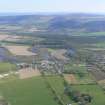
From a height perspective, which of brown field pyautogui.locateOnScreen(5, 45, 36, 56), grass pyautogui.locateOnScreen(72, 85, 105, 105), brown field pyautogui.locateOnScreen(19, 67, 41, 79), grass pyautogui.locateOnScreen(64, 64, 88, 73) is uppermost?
grass pyautogui.locateOnScreen(72, 85, 105, 105)

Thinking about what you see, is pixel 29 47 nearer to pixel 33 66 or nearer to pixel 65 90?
pixel 33 66

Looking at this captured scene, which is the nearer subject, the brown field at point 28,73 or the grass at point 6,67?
the brown field at point 28,73

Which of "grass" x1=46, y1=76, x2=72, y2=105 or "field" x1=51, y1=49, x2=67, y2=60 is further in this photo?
"field" x1=51, y1=49, x2=67, y2=60

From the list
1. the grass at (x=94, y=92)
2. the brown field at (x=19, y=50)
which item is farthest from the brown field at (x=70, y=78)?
the brown field at (x=19, y=50)

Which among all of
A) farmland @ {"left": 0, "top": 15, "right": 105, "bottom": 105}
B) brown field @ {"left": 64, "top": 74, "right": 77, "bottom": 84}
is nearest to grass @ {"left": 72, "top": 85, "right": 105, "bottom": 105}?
farmland @ {"left": 0, "top": 15, "right": 105, "bottom": 105}

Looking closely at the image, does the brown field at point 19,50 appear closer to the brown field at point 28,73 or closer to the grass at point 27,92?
the brown field at point 28,73

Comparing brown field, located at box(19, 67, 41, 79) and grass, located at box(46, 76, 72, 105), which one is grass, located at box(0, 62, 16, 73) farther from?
grass, located at box(46, 76, 72, 105)

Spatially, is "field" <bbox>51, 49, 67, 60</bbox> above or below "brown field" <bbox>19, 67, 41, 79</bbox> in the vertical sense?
below
